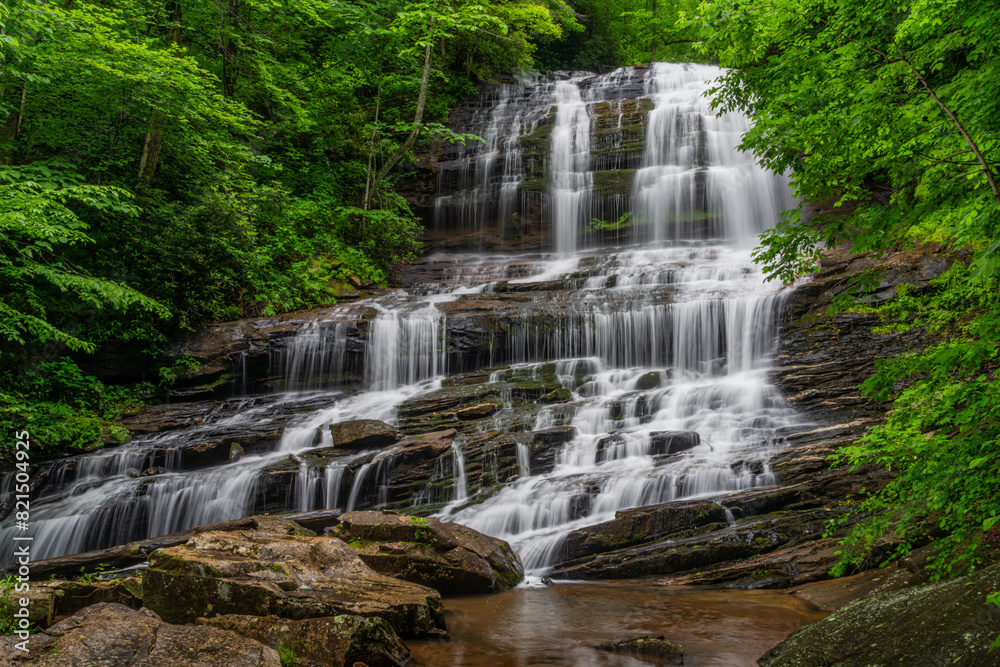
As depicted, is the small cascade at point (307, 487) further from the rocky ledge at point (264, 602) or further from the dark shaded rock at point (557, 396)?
the dark shaded rock at point (557, 396)

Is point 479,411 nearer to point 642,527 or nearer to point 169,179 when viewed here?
point 642,527

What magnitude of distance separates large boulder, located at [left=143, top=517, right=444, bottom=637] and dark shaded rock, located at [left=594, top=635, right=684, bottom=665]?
148 centimetres

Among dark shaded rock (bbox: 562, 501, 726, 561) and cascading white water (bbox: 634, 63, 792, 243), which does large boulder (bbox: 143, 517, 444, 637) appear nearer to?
dark shaded rock (bbox: 562, 501, 726, 561)

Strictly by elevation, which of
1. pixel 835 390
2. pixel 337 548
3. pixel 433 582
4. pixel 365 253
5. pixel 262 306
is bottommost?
pixel 433 582

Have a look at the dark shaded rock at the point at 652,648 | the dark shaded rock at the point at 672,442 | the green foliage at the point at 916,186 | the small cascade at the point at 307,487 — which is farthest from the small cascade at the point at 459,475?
the green foliage at the point at 916,186

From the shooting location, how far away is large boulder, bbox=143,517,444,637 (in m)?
4.55

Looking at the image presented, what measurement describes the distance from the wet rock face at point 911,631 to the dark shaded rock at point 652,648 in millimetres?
617

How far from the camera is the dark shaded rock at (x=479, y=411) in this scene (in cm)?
1157

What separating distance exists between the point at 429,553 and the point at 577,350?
8223mm

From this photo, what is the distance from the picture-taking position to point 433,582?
20.9 ft

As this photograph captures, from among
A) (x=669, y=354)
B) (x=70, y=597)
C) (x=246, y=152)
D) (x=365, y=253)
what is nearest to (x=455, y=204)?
(x=365, y=253)

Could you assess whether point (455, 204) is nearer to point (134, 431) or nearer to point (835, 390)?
point (134, 431)

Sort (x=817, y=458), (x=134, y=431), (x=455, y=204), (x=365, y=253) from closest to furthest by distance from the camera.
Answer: (x=817, y=458), (x=134, y=431), (x=365, y=253), (x=455, y=204)

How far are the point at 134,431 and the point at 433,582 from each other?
8.40m
